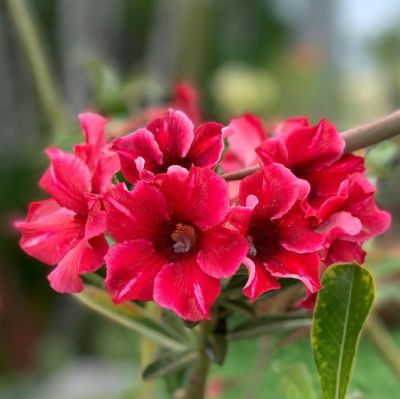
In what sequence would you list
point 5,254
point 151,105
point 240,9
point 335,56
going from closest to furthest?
1. point 151,105
2. point 5,254
3. point 335,56
4. point 240,9

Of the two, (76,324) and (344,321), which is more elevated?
(344,321)

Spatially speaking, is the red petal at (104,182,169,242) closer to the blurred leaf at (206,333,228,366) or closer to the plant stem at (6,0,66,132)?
the blurred leaf at (206,333,228,366)

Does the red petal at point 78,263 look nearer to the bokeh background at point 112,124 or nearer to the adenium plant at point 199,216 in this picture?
the adenium plant at point 199,216

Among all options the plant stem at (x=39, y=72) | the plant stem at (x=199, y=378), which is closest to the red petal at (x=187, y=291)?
the plant stem at (x=199, y=378)

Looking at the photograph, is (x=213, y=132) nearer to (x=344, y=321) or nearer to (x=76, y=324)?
(x=344, y=321)

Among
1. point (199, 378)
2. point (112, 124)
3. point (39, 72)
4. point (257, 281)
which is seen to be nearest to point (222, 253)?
point (257, 281)

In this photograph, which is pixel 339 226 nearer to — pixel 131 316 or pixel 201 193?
pixel 201 193

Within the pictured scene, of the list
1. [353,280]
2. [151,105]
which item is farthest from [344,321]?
[151,105]
